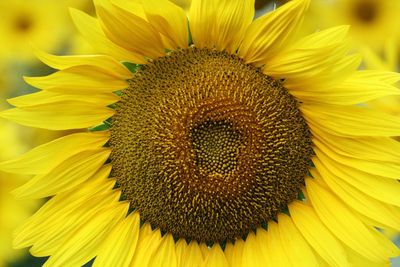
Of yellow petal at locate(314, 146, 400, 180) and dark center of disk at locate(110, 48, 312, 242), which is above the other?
dark center of disk at locate(110, 48, 312, 242)

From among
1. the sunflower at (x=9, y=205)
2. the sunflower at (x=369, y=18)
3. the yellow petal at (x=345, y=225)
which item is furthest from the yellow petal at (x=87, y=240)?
the sunflower at (x=369, y=18)

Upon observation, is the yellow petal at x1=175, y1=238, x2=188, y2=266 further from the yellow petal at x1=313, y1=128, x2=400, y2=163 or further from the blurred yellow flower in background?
the blurred yellow flower in background

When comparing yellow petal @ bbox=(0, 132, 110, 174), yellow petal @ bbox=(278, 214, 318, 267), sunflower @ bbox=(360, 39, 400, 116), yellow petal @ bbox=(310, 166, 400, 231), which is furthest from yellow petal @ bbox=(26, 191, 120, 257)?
sunflower @ bbox=(360, 39, 400, 116)

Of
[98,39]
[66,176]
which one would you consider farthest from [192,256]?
[98,39]

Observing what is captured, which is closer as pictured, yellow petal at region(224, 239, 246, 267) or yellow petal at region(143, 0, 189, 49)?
yellow petal at region(143, 0, 189, 49)

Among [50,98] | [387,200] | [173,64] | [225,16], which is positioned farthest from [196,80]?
[387,200]

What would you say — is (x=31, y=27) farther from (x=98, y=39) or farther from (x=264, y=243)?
(x=264, y=243)

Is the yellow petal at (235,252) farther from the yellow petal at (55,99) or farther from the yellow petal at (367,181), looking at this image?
the yellow petal at (55,99)
